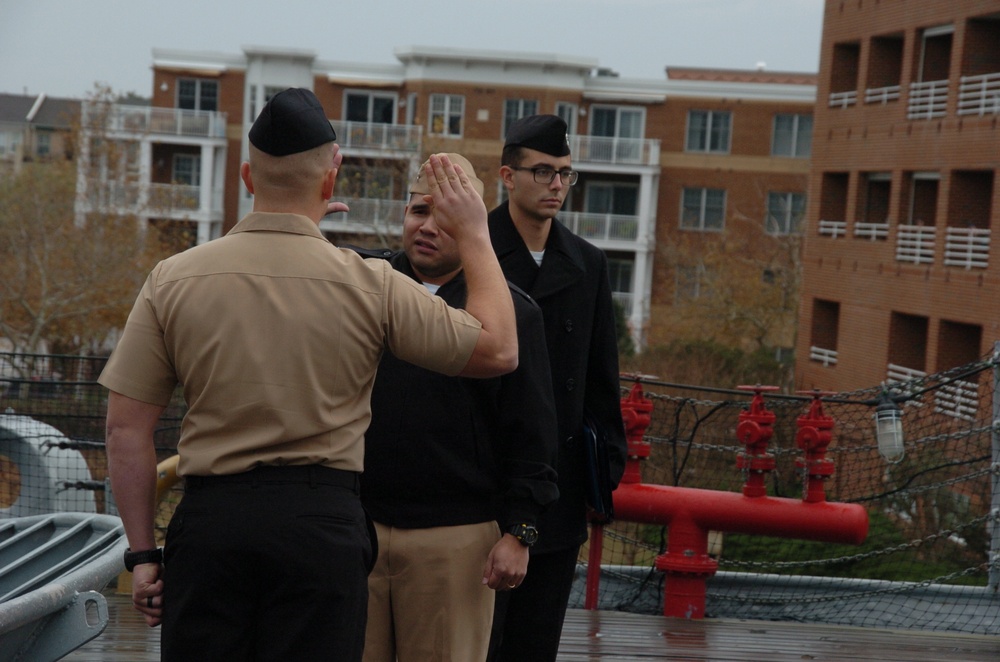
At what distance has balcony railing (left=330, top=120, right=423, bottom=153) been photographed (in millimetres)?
36438

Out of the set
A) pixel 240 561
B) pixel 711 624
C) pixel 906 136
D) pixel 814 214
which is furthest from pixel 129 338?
pixel 814 214

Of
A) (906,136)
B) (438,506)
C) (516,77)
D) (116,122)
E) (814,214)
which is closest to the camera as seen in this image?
(438,506)

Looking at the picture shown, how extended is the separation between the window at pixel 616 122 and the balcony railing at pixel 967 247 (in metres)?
21.4

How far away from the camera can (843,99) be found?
78.4ft

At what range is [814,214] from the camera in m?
24.5

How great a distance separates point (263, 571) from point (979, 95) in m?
19.2

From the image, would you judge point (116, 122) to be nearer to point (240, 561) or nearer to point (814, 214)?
point (814, 214)

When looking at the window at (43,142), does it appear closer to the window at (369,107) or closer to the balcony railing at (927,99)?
the window at (369,107)

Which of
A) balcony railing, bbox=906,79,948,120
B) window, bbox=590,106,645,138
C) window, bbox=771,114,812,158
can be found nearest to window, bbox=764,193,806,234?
window, bbox=771,114,812,158

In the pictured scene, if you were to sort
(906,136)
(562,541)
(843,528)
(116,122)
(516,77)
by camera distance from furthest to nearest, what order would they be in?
(516,77) < (116,122) < (906,136) < (843,528) < (562,541)

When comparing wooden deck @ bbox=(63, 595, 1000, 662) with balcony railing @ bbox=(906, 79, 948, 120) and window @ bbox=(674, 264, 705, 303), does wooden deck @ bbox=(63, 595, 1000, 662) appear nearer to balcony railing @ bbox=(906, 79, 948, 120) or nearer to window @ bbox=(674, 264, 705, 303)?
balcony railing @ bbox=(906, 79, 948, 120)

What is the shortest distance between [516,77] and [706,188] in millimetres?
6938

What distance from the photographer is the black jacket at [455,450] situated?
284 cm

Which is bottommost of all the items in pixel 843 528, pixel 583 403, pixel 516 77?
pixel 843 528
